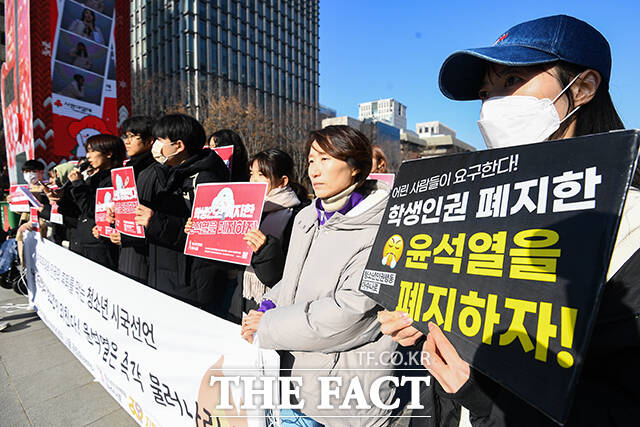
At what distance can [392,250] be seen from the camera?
1083mm

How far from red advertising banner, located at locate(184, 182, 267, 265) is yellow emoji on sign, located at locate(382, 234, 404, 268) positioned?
115cm

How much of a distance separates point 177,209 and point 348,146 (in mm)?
1725

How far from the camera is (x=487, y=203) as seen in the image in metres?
0.86

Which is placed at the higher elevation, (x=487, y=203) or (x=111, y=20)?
(x=111, y=20)

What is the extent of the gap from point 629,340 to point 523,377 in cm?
21

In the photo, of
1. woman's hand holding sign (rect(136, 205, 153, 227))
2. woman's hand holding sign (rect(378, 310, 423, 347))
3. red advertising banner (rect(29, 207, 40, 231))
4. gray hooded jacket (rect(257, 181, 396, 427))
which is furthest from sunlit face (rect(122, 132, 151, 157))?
red advertising banner (rect(29, 207, 40, 231))

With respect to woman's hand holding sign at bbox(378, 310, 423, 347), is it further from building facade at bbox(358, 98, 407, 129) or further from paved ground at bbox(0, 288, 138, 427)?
building facade at bbox(358, 98, 407, 129)

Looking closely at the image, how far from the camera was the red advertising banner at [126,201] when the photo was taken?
267 centimetres

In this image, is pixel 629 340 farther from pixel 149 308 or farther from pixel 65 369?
pixel 65 369

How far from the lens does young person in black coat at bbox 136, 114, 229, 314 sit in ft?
8.25

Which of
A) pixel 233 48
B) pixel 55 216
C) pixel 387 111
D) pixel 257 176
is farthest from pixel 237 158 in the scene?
pixel 387 111

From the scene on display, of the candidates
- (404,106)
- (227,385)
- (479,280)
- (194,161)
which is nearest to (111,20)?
(194,161)

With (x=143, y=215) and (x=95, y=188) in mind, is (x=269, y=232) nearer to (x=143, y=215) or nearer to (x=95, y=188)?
(x=143, y=215)

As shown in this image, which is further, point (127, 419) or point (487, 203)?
point (127, 419)
